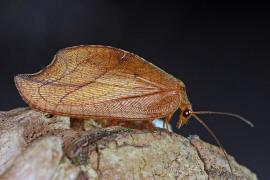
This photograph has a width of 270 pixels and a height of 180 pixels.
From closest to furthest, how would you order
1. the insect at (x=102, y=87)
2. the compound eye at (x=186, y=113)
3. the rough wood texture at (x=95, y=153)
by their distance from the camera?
1. the rough wood texture at (x=95, y=153)
2. the insect at (x=102, y=87)
3. the compound eye at (x=186, y=113)

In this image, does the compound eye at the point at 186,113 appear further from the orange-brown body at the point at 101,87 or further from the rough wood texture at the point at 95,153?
the rough wood texture at the point at 95,153

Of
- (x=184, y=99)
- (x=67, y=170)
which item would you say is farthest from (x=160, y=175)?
(x=184, y=99)

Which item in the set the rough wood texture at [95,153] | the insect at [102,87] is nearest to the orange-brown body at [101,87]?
the insect at [102,87]

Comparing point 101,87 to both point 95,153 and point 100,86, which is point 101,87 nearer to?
point 100,86

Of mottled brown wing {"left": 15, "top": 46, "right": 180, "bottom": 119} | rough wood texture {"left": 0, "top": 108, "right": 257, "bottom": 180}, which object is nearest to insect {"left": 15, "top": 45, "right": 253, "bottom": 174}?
mottled brown wing {"left": 15, "top": 46, "right": 180, "bottom": 119}

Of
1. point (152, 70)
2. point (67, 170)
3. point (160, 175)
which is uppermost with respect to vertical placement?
point (152, 70)

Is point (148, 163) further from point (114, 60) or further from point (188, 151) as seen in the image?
point (114, 60)

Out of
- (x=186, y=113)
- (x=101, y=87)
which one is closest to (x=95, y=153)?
(x=101, y=87)

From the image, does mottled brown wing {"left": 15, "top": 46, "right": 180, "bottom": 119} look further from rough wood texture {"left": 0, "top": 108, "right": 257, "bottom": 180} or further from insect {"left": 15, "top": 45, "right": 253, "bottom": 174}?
rough wood texture {"left": 0, "top": 108, "right": 257, "bottom": 180}
